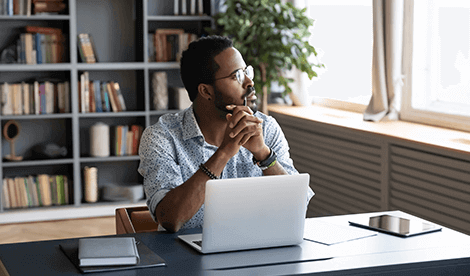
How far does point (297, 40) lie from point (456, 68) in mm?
1286

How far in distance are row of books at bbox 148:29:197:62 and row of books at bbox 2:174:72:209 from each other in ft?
4.09

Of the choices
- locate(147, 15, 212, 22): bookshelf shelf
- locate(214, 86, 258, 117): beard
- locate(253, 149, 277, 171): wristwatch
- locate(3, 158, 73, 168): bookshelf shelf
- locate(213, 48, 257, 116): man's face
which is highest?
locate(147, 15, 212, 22): bookshelf shelf

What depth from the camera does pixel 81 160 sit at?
4762mm

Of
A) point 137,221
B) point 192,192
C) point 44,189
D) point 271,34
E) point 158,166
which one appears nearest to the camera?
point 192,192

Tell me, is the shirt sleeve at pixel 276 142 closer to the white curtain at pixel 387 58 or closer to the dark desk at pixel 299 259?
the dark desk at pixel 299 259

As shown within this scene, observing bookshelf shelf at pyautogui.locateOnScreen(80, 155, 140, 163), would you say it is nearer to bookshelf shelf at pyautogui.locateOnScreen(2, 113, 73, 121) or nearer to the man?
bookshelf shelf at pyautogui.locateOnScreen(2, 113, 73, 121)

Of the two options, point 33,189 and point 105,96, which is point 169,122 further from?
point 33,189

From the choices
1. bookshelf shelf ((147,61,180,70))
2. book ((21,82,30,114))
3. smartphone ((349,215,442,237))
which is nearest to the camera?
smartphone ((349,215,442,237))

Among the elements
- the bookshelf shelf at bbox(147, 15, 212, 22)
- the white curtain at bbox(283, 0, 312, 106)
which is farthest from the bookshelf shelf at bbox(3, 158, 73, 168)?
the white curtain at bbox(283, 0, 312, 106)

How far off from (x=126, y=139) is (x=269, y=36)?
4.77 feet

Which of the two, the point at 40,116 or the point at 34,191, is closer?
the point at 40,116

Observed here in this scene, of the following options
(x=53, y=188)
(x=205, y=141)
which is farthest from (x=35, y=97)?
(x=205, y=141)

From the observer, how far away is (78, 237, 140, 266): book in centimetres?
153

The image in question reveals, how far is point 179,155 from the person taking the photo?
2174 millimetres
